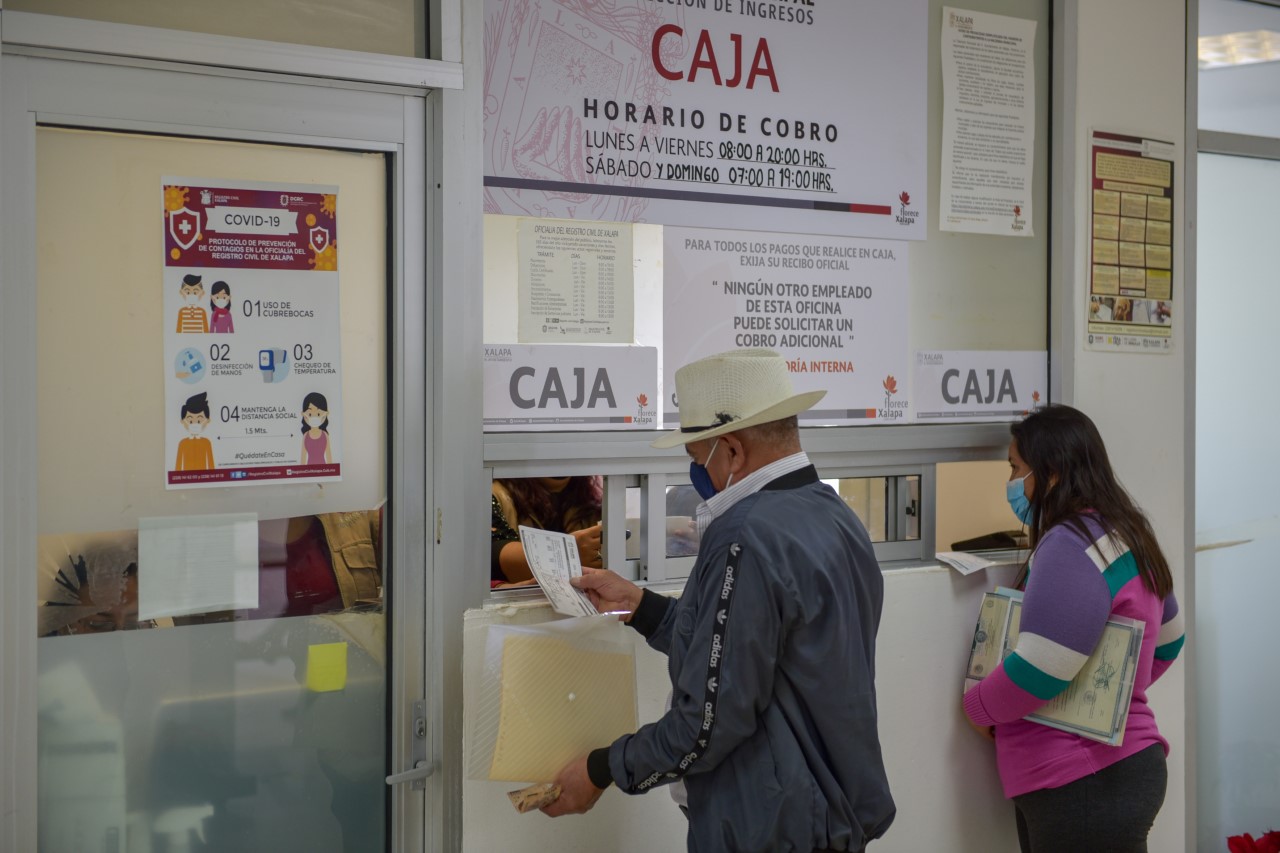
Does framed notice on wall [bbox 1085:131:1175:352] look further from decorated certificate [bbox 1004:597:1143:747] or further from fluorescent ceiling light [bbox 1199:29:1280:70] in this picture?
decorated certificate [bbox 1004:597:1143:747]

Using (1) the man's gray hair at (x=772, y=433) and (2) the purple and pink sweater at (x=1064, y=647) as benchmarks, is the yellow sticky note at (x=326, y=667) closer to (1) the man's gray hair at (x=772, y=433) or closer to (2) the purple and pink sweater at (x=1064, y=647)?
(1) the man's gray hair at (x=772, y=433)

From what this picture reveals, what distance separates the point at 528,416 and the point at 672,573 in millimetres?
528

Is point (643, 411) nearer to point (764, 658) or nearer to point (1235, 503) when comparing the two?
point (764, 658)

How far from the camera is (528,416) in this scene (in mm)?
2273

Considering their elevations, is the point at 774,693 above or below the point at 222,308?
below

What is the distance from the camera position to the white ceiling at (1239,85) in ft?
10.3

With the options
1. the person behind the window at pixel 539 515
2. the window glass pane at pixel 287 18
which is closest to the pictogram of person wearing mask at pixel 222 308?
the window glass pane at pixel 287 18

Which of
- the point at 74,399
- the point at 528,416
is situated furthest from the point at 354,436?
the point at 74,399

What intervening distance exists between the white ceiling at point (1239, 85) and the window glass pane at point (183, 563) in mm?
2533

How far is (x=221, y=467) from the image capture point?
2080 mm

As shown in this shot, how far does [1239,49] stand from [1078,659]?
2126 millimetres

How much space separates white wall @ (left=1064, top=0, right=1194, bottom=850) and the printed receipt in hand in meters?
1.57

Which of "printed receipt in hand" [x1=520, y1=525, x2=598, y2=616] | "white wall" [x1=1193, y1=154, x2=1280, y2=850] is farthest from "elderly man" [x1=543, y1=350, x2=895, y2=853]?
"white wall" [x1=1193, y1=154, x2=1280, y2=850]

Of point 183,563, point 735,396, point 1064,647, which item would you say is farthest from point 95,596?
point 1064,647
